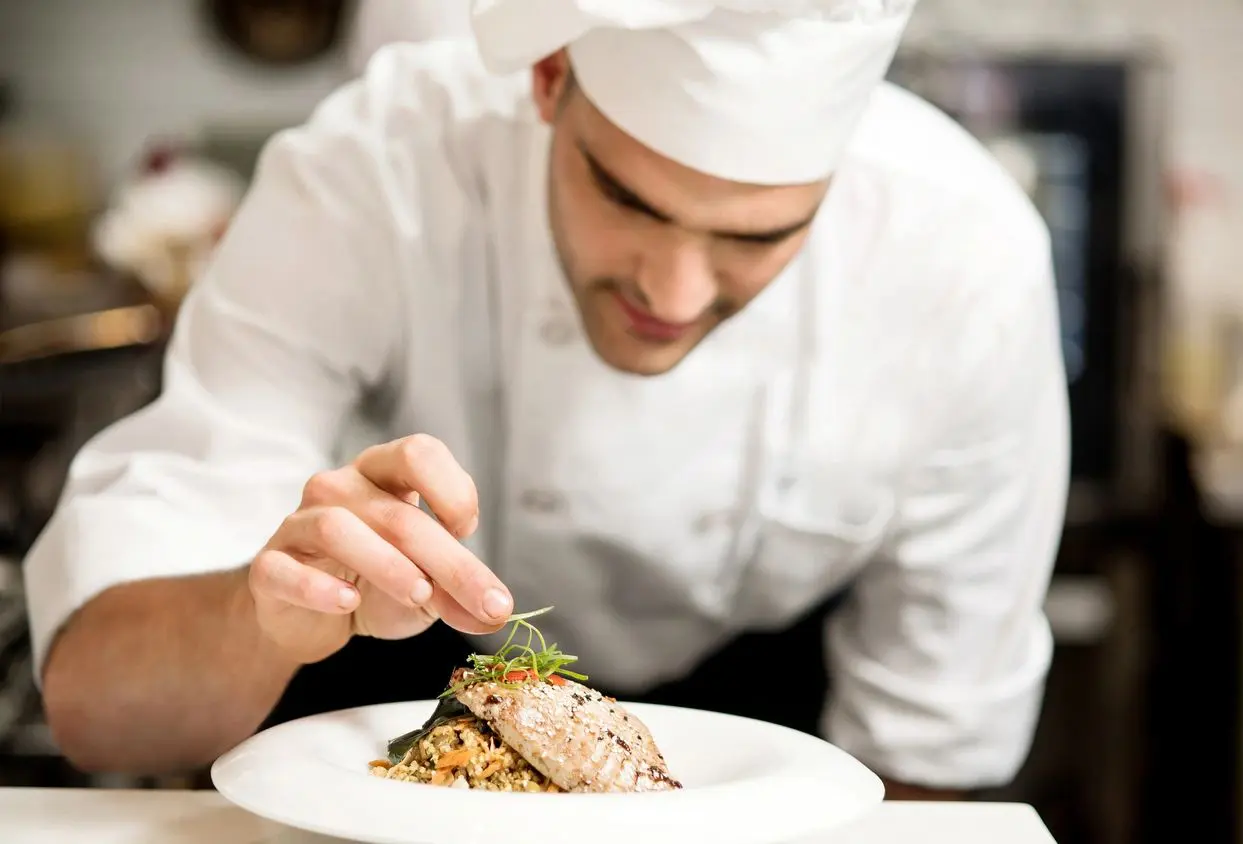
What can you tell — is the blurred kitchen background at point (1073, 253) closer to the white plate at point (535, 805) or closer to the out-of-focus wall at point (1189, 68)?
the out-of-focus wall at point (1189, 68)

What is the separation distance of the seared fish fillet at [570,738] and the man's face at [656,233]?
1.27 feet

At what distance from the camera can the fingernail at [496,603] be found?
727 mm

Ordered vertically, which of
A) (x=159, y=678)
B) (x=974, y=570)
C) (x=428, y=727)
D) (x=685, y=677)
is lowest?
(x=685, y=677)

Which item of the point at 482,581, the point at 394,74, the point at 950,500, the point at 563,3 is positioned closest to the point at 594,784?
the point at 482,581

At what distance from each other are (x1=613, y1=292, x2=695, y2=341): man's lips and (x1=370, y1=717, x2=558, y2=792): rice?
0.41 meters

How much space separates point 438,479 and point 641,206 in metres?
0.37

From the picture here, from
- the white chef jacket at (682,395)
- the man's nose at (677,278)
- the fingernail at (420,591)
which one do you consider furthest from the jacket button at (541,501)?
the fingernail at (420,591)

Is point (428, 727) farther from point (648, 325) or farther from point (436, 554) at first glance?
point (648, 325)

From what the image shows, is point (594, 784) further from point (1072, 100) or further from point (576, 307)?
point (1072, 100)

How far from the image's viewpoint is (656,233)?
105cm

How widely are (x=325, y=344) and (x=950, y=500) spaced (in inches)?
25.1

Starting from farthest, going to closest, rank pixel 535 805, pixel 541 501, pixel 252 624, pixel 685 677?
pixel 685 677
pixel 541 501
pixel 252 624
pixel 535 805

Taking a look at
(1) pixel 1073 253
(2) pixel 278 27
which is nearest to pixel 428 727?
(1) pixel 1073 253

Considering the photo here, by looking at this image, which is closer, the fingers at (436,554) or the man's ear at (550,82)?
the fingers at (436,554)
